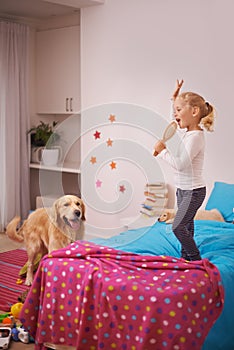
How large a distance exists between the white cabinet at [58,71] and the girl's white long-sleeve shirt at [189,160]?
2.97m

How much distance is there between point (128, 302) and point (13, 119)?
387cm

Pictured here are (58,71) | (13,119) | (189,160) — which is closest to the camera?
(189,160)

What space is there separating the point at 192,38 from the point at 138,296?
2.78 metres

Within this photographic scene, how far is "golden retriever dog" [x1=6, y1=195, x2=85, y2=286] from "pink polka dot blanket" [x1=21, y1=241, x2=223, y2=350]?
0.67 ft

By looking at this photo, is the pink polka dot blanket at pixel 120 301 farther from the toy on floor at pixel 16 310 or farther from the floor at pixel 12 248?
the toy on floor at pixel 16 310

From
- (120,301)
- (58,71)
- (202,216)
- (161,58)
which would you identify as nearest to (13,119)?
(58,71)

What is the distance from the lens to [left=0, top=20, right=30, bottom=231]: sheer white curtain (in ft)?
19.3

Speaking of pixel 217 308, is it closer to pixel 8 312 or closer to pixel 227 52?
pixel 8 312

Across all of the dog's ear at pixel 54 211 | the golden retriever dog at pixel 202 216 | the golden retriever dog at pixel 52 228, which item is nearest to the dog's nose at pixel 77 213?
the golden retriever dog at pixel 52 228

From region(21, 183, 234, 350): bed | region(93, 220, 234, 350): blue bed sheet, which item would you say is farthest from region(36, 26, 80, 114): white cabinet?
region(21, 183, 234, 350): bed

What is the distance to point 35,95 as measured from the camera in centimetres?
655

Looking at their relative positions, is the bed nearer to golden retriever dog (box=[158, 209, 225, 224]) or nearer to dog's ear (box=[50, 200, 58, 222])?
dog's ear (box=[50, 200, 58, 222])

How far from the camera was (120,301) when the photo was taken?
2539mm

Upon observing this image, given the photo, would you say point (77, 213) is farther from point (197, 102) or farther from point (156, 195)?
point (156, 195)
